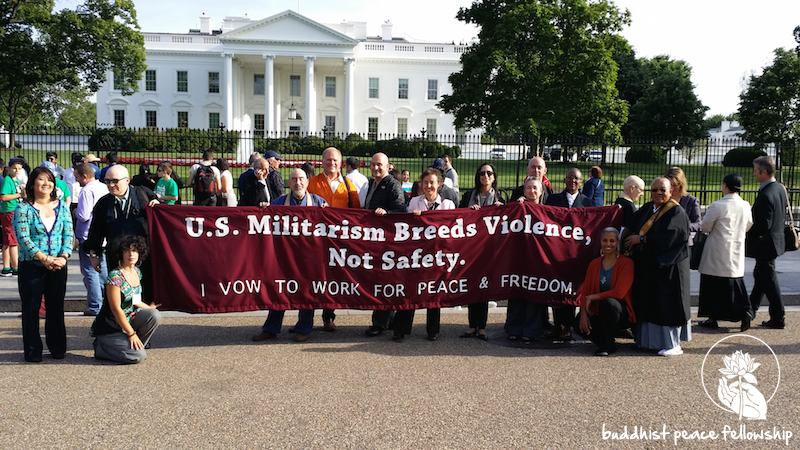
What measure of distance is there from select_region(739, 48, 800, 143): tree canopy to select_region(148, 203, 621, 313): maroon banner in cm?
3278

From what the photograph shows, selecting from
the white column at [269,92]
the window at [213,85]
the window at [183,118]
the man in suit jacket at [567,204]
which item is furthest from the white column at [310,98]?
the man in suit jacket at [567,204]

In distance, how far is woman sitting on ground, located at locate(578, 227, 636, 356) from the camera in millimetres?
6438

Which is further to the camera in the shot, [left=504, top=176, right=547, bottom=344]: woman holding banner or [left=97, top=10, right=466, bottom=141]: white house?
[left=97, top=10, right=466, bottom=141]: white house

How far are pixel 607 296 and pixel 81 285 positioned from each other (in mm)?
7378

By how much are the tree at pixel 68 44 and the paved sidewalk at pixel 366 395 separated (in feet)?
117

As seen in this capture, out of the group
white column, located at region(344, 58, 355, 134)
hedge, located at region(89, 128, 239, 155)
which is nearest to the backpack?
hedge, located at region(89, 128, 239, 155)

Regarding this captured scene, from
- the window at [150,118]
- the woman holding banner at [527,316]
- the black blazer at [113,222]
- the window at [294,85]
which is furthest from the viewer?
the window at [294,85]

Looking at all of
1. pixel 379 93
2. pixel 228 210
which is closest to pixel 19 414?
pixel 228 210

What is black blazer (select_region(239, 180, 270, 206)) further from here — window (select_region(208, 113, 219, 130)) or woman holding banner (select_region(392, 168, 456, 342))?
window (select_region(208, 113, 219, 130))

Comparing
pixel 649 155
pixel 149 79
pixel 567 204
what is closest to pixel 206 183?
pixel 567 204

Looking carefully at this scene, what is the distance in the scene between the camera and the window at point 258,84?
73.0m

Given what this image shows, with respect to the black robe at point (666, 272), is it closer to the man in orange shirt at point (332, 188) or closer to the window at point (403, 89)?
the man in orange shirt at point (332, 188)

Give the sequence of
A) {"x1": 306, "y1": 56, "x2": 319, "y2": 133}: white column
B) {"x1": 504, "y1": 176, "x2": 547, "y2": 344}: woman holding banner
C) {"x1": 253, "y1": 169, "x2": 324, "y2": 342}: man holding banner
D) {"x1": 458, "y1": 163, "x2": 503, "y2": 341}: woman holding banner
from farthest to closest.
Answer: {"x1": 306, "y1": 56, "x2": 319, "y2": 133}: white column
{"x1": 458, "y1": 163, "x2": 503, "y2": 341}: woman holding banner
{"x1": 504, "y1": 176, "x2": 547, "y2": 344}: woman holding banner
{"x1": 253, "y1": 169, "x2": 324, "y2": 342}: man holding banner

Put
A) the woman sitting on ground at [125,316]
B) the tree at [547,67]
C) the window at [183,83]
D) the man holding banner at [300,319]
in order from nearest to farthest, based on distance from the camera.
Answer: the woman sitting on ground at [125,316], the man holding banner at [300,319], the tree at [547,67], the window at [183,83]
